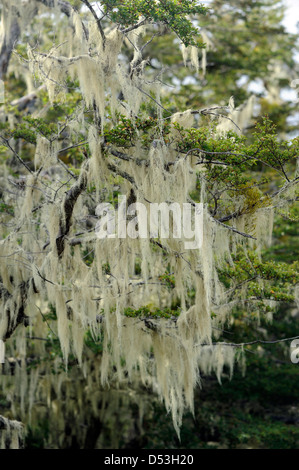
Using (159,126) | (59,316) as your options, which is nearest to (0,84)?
(159,126)

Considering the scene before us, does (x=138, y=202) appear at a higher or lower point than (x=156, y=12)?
lower

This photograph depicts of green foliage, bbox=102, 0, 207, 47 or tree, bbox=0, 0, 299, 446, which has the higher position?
green foliage, bbox=102, 0, 207, 47

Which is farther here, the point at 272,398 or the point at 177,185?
the point at 272,398

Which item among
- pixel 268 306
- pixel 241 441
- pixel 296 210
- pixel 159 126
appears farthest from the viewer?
pixel 241 441

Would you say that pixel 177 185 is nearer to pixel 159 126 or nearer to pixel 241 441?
pixel 159 126

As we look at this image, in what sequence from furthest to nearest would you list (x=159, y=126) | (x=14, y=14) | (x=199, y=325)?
(x=14, y=14) → (x=199, y=325) → (x=159, y=126)

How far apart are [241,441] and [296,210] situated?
162 inches

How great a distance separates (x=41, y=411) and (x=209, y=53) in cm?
821

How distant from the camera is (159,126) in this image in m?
4.43

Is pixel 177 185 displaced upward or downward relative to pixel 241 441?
upward

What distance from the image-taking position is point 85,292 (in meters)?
5.20

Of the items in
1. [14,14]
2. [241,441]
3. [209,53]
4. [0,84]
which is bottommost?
[241,441]

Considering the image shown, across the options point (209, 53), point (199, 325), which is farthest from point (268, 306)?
point (209, 53)

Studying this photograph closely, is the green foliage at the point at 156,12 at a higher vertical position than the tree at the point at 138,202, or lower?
higher
